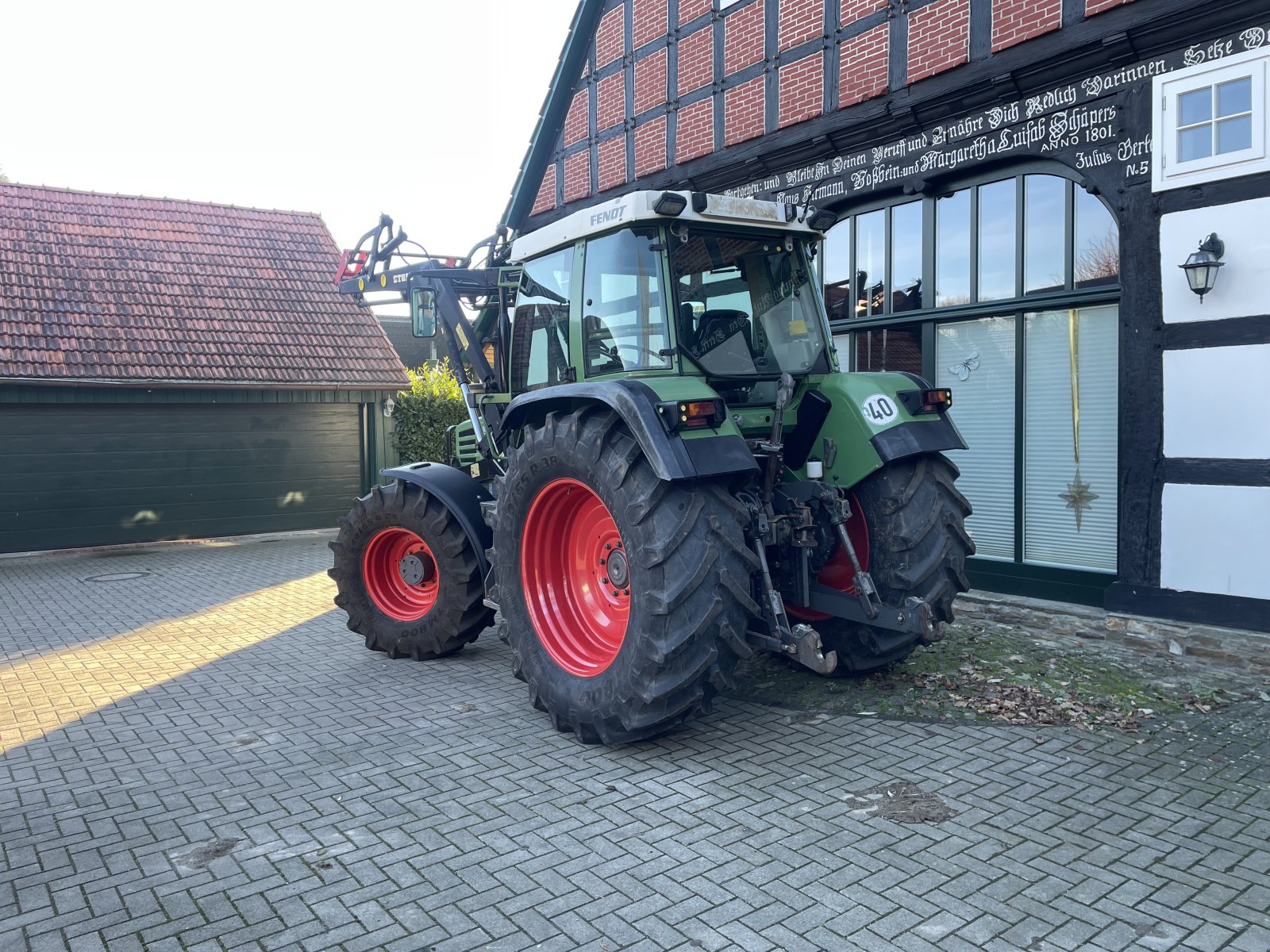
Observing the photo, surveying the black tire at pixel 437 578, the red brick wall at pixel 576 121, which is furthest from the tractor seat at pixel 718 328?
the red brick wall at pixel 576 121

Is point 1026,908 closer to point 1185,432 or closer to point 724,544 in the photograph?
point 724,544

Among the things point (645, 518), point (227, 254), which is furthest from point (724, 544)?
point (227, 254)

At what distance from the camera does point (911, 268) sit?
8.42m

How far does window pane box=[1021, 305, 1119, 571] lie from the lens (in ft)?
Answer: 23.3

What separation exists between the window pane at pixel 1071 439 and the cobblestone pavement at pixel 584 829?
7.77ft

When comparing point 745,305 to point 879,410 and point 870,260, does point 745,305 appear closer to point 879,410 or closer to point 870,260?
point 879,410

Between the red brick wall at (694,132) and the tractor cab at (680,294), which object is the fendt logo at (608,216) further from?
the red brick wall at (694,132)

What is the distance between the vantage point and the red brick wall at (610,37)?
11383mm

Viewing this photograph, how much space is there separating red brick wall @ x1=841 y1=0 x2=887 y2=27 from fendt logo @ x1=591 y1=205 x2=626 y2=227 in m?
4.88

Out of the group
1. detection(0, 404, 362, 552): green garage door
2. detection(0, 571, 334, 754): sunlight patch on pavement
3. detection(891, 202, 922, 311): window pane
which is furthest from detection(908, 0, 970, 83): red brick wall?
detection(0, 404, 362, 552): green garage door

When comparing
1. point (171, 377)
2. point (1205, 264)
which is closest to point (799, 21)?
point (1205, 264)

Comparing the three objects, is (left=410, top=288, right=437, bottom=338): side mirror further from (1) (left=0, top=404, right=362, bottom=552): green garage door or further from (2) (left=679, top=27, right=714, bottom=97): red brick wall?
(1) (left=0, top=404, right=362, bottom=552): green garage door

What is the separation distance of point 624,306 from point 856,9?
17.3 ft

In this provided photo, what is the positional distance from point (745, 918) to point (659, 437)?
2030 millimetres
